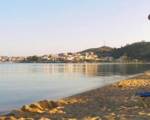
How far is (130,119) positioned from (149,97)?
14.7 ft

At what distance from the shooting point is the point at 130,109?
13625mm

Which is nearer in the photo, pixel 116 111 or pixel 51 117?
pixel 51 117

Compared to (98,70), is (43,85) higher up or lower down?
lower down

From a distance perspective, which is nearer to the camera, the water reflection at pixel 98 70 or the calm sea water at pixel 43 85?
the calm sea water at pixel 43 85

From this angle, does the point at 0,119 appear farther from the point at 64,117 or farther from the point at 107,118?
the point at 107,118

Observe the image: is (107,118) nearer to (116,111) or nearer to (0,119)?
(116,111)

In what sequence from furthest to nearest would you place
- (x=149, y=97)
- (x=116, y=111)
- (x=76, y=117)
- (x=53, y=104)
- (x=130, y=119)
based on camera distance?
(x=53, y=104), (x=149, y=97), (x=116, y=111), (x=76, y=117), (x=130, y=119)

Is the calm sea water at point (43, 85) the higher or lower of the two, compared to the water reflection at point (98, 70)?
lower

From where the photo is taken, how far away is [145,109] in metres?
13.5

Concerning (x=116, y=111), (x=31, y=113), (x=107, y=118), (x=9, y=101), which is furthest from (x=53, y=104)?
(x=9, y=101)

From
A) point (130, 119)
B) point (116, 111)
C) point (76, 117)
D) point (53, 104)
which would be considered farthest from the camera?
point (53, 104)

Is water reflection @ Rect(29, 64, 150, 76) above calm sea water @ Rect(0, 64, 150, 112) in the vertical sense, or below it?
above

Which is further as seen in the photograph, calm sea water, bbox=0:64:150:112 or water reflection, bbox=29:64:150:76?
water reflection, bbox=29:64:150:76

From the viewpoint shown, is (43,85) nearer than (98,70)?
Yes
